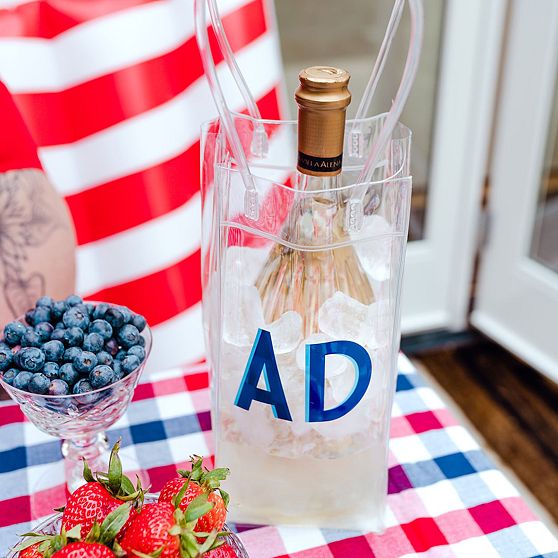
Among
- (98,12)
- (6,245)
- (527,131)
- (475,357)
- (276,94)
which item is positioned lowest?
(475,357)

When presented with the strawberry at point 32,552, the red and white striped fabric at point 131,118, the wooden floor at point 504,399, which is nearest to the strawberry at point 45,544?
the strawberry at point 32,552

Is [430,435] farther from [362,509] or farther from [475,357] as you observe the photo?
[475,357]

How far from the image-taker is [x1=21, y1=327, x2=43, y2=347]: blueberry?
0.68 m

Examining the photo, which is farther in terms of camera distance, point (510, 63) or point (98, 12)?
point (510, 63)

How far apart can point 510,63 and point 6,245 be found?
59.6 inches

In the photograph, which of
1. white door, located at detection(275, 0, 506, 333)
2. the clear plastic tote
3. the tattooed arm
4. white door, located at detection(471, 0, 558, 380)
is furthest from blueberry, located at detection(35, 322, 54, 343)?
white door, located at detection(471, 0, 558, 380)

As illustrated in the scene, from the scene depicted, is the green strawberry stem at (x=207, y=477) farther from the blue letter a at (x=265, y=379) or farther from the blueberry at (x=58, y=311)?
the blueberry at (x=58, y=311)

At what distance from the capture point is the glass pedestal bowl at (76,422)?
652 mm

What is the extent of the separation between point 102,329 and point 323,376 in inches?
8.8

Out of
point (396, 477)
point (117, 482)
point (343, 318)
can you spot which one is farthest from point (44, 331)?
point (396, 477)

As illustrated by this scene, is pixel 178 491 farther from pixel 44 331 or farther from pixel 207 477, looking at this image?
pixel 44 331

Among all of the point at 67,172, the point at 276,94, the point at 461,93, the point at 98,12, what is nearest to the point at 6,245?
the point at 67,172

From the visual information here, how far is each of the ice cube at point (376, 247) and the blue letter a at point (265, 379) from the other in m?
0.11

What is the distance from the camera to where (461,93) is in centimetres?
208
